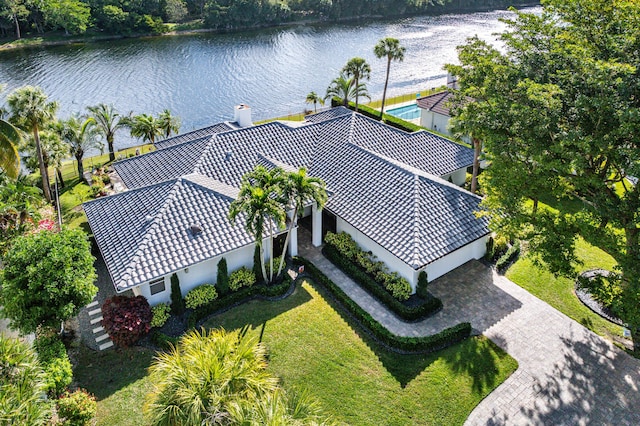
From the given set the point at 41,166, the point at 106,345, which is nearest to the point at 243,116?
the point at 41,166

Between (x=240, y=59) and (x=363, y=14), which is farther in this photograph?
(x=363, y=14)

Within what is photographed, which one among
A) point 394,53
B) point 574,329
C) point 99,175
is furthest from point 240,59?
point 574,329

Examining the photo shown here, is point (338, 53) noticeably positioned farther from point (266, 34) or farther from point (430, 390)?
point (430, 390)

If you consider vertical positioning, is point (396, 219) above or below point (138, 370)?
above

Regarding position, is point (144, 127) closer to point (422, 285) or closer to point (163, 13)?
point (422, 285)

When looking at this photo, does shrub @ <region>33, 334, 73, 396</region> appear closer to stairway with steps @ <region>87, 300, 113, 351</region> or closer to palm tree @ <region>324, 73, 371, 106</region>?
stairway with steps @ <region>87, 300, 113, 351</region>

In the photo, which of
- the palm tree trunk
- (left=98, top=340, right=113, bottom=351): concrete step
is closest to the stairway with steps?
(left=98, top=340, right=113, bottom=351): concrete step

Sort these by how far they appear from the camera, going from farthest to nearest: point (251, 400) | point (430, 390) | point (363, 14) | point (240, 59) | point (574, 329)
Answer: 1. point (363, 14)
2. point (240, 59)
3. point (574, 329)
4. point (430, 390)
5. point (251, 400)
